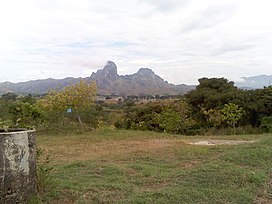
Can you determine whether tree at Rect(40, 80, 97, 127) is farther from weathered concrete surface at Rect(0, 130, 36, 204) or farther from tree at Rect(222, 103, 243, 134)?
weathered concrete surface at Rect(0, 130, 36, 204)

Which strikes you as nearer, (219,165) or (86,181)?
(86,181)

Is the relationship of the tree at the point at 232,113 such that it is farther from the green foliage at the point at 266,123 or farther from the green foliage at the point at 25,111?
the green foliage at the point at 25,111

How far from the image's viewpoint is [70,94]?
15.4m

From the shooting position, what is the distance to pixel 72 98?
15.3 meters

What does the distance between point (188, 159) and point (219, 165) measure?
116 cm

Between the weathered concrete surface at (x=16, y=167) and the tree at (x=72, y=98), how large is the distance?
10847 millimetres

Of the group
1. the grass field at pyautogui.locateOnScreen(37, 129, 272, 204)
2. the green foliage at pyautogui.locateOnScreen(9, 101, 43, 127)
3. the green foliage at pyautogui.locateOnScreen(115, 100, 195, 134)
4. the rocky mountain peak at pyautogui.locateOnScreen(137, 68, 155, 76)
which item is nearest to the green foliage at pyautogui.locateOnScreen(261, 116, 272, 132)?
the green foliage at pyautogui.locateOnScreen(115, 100, 195, 134)

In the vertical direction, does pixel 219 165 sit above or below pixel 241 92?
below

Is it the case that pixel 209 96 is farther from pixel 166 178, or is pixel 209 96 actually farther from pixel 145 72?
pixel 145 72

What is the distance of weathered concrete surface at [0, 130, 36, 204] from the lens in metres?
4.14

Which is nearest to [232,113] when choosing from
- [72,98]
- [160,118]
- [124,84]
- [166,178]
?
[160,118]

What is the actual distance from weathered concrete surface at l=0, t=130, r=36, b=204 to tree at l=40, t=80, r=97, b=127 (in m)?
10.8

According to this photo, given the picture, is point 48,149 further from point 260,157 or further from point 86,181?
point 260,157

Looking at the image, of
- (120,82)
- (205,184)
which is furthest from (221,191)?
(120,82)
